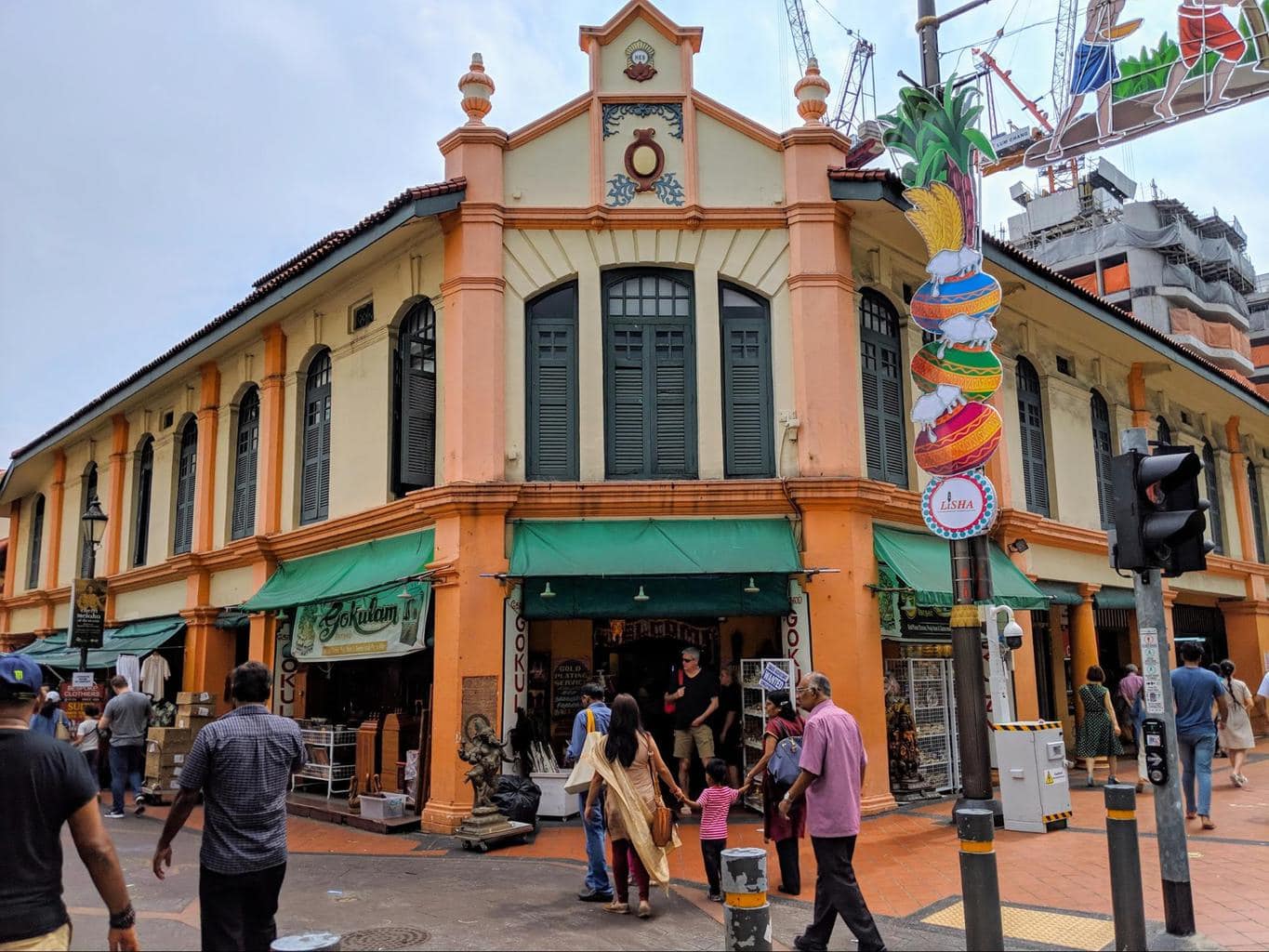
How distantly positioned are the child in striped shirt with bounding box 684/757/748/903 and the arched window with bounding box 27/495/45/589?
24.8 metres

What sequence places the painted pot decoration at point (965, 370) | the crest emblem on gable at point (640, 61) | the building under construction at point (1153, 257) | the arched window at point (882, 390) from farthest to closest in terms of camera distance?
the building under construction at point (1153, 257) → the arched window at point (882, 390) → the crest emblem on gable at point (640, 61) → the painted pot decoration at point (965, 370)

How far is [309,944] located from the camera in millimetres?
3746

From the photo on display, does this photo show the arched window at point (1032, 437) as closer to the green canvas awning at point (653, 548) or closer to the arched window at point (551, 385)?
the green canvas awning at point (653, 548)

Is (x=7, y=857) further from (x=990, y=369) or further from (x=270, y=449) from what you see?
(x=270, y=449)

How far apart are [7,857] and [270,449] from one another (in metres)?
13.4

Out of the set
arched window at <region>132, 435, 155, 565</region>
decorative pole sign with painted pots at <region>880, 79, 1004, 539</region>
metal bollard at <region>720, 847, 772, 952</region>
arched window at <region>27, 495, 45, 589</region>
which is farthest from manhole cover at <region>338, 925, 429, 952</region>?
arched window at <region>27, 495, 45, 589</region>

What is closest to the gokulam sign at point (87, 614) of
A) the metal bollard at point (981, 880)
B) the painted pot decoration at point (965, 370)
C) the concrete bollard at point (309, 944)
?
the painted pot decoration at point (965, 370)

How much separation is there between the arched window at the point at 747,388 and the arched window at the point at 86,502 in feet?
53.5

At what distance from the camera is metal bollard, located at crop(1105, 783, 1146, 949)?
6098mm

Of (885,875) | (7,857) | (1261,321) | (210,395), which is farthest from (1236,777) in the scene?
(1261,321)

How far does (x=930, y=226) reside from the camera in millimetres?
10453

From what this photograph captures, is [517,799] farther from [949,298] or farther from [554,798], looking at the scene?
[949,298]

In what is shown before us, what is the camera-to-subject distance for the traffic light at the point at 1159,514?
6637mm

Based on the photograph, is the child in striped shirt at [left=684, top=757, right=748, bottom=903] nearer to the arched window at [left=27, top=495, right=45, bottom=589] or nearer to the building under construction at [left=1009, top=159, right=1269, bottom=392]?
the arched window at [left=27, top=495, right=45, bottom=589]
